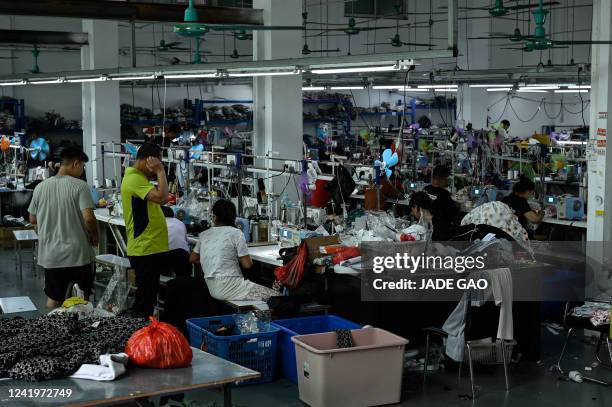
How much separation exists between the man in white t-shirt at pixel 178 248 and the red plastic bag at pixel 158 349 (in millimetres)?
3287

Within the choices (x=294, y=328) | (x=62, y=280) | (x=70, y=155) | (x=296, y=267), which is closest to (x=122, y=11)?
(x=70, y=155)

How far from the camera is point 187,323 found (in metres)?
6.00

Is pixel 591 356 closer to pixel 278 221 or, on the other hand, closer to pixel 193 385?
pixel 278 221

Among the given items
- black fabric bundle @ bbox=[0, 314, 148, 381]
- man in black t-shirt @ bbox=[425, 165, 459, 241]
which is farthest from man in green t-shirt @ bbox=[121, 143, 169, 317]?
man in black t-shirt @ bbox=[425, 165, 459, 241]

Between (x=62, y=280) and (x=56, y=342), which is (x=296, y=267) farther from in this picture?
(x=56, y=342)

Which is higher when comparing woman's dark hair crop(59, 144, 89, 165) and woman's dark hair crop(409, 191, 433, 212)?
woman's dark hair crop(59, 144, 89, 165)

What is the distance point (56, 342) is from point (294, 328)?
8.06 feet

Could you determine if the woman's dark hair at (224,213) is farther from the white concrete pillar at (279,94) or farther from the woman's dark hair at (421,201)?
the white concrete pillar at (279,94)

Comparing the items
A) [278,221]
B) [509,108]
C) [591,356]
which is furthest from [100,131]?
[509,108]

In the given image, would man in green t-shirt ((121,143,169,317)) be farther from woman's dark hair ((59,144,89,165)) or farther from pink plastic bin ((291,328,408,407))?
pink plastic bin ((291,328,408,407))

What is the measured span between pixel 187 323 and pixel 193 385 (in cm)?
247

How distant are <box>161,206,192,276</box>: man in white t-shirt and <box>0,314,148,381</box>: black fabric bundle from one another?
2795 mm

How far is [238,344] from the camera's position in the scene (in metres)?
5.62

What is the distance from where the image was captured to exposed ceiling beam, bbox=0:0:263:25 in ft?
30.1
